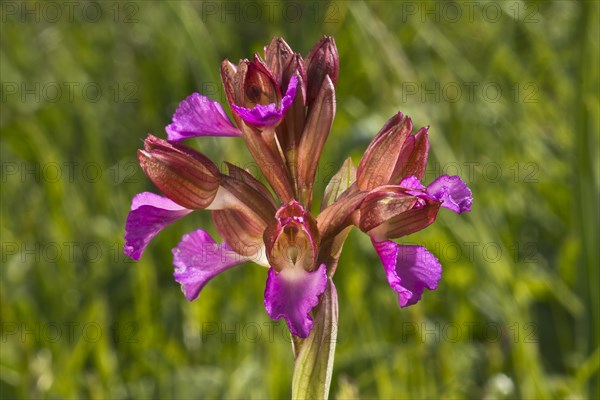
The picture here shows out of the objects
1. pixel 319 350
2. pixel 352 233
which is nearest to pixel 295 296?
pixel 319 350

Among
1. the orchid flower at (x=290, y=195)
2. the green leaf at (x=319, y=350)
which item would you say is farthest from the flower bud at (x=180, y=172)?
the green leaf at (x=319, y=350)

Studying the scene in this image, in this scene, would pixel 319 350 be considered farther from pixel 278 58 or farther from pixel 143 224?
pixel 278 58

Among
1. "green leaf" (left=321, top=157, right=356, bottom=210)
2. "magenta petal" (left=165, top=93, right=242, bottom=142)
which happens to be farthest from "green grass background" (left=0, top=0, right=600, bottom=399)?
"magenta petal" (left=165, top=93, right=242, bottom=142)

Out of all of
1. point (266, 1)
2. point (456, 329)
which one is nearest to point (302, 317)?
point (456, 329)

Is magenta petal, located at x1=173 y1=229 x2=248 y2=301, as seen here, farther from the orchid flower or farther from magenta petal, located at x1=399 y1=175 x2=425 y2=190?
magenta petal, located at x1=399 y1=175 x2=425 y2=190

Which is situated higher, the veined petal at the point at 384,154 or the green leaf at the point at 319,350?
the veined petal at the point at 384,154

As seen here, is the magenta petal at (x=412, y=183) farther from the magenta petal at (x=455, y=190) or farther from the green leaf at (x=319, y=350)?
the green leaf at (x=319, y=350)
